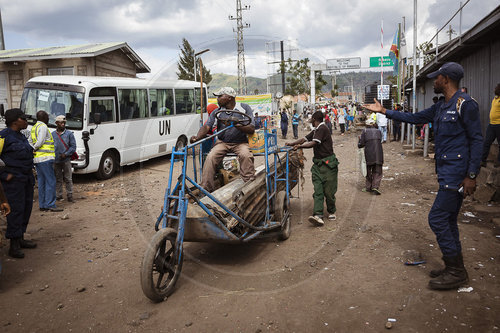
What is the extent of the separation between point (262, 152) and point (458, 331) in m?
3.34

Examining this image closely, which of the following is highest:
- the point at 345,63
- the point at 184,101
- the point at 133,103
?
the point at 345,63

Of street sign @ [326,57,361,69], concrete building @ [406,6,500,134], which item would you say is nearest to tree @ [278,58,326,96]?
street sign @ [326,57,361,69]

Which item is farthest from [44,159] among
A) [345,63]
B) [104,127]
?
[345,63]

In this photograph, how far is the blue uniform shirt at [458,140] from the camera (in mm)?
3773

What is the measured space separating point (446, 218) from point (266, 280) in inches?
77.9

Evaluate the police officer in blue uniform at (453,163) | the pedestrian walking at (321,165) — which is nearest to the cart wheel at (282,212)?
the pedestrian walking at (321,165)

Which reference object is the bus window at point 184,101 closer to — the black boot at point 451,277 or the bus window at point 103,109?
the bus window at point 103,109

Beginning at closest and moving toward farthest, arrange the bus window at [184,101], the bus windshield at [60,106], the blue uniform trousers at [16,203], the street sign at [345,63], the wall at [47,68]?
the blue uniform trousers at [16,203] → the bus windshield at [60,106] → the bus window at [184,101] → the wall at [47,68] → the street sign at [345,63]

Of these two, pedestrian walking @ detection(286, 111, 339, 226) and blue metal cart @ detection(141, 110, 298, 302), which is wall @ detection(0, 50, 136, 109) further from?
blue metal cart @ detection(141, 110, 298, 302)

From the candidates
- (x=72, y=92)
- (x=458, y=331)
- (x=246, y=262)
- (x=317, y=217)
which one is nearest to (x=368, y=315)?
(x=458, y=331)

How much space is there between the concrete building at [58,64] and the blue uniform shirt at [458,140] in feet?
50.4

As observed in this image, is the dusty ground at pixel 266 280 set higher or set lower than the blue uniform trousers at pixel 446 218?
lower

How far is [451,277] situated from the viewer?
3861mm

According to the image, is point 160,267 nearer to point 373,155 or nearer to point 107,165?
point 373,155
